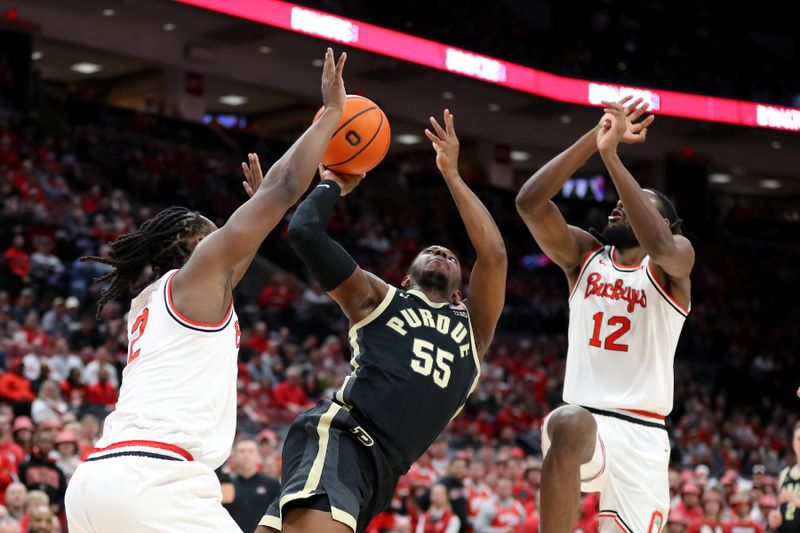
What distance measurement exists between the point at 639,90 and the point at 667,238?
2079 centimetres

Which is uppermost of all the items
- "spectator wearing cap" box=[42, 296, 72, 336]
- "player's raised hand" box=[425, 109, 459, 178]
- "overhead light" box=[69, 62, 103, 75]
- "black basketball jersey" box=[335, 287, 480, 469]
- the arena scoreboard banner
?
"overhead light" box=[69, 62, 103, 75]

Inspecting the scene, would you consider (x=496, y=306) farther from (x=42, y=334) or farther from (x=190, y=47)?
(x=190, y=47)

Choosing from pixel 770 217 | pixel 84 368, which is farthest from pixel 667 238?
pixel 770 217

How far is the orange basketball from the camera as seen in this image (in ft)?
16.2

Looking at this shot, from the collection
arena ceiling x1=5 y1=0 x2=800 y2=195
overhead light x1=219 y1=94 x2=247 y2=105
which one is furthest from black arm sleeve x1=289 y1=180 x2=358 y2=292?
overhead light x1=219 y1=94 x2=247 y2=105

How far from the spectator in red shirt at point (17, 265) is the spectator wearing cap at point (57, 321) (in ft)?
2.74

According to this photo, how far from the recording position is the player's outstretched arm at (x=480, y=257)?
5.21m

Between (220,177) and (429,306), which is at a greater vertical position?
(220,177)

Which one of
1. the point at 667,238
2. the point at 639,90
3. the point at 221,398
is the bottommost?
the point at 221,398

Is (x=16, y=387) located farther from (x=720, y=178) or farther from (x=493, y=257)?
(x=720, y=178)

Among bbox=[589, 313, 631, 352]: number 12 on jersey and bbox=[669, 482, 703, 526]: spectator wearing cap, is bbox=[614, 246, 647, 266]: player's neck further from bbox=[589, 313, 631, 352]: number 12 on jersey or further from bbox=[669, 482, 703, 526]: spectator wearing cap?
bbox=[669, 482, 703, 526]: spectator wearing cap

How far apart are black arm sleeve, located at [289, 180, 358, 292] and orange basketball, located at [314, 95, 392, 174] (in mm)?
117

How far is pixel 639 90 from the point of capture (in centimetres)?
2527

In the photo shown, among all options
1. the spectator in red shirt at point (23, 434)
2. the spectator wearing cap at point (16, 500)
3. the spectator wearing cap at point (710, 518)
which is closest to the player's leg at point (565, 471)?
the spectator wearing cap at point (16, 500)
